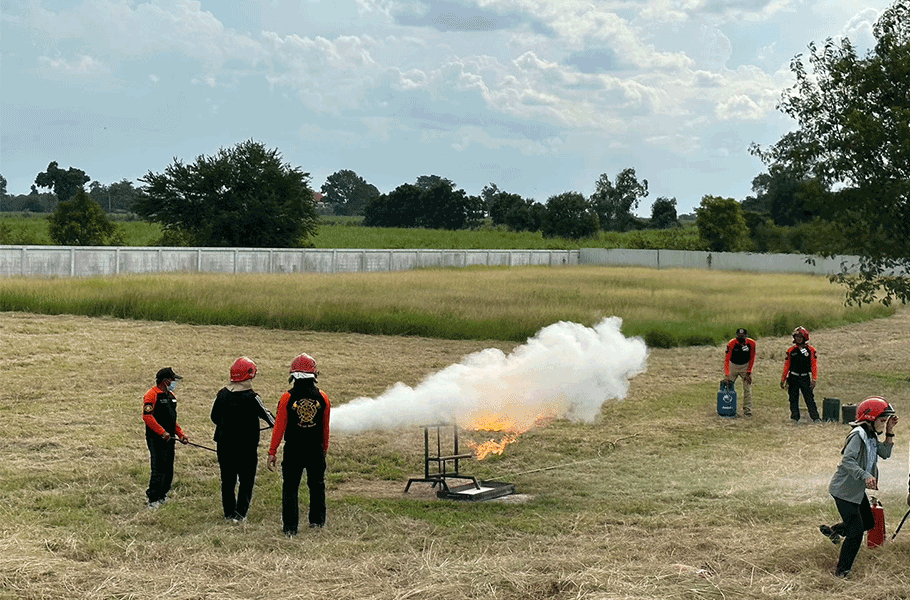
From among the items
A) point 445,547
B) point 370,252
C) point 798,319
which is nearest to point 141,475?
point 445,547

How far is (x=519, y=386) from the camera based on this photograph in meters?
15.4

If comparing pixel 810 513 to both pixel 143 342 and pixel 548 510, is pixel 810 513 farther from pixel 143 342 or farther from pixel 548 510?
pixel 143 342

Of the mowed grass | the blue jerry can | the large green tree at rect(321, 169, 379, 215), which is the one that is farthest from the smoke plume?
the large green tree at rect(321, 169, 379, 215)

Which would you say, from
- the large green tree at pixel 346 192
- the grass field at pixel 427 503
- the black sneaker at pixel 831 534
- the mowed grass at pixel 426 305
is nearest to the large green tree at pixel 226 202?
the mowed grass at pixel 426 305

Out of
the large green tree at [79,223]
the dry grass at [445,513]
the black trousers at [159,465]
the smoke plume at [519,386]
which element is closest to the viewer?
the dry grass at [445,513]

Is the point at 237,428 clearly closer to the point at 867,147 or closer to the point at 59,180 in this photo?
the point at 867,147

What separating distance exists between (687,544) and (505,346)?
21.7 m

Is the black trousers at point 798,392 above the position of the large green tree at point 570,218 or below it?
below

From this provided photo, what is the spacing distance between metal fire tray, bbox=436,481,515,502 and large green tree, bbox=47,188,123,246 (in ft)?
195

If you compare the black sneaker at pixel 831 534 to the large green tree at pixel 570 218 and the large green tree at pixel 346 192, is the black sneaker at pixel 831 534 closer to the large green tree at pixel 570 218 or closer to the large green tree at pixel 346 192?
the large green tree at pixel 570 218

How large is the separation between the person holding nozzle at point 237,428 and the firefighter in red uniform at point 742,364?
42.0 ft

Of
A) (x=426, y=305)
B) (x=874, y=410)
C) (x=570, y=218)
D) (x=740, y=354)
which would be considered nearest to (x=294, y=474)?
(x=874, y=410)

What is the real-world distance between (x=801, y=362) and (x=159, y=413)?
1399cm

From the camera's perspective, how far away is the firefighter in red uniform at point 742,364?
22234 mm
